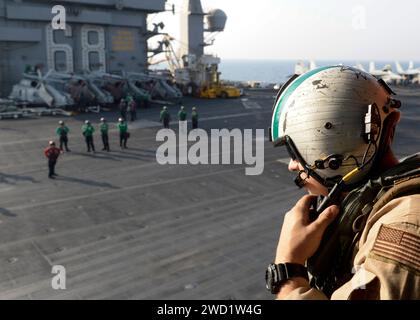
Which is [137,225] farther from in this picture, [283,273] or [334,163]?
[283,273]

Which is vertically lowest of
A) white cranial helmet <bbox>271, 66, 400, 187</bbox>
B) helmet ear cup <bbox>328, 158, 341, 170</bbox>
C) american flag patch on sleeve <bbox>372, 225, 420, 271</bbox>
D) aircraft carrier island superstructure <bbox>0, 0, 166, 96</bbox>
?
american flag patch on sleeve <bbox>372, 225, 420, 271</bbox>

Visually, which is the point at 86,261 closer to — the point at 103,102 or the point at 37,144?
the point at 37,144

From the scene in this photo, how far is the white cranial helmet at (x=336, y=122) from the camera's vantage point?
1869 mm

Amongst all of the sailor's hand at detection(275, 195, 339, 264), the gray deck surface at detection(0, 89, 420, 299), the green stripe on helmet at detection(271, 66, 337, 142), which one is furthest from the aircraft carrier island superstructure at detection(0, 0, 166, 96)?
the sailor's hand at detection(275, 195, 339, 264)

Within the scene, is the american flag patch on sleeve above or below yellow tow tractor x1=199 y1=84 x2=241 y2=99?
below

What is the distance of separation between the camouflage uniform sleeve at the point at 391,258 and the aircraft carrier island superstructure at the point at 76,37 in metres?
38.9

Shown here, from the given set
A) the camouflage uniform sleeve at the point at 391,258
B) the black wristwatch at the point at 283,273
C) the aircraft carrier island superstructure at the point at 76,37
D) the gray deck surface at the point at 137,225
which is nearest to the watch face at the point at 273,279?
the black wristwatch at the point at 283,273

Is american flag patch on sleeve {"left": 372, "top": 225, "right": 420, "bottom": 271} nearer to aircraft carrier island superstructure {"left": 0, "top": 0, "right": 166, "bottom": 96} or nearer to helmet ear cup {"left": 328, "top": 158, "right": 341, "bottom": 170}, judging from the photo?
helmet ear cup {"left": 328, "top": 158, "right": 341, "bottom": 170}

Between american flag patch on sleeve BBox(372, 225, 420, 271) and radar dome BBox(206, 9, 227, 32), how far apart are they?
54.9 meters

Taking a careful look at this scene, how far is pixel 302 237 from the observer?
166 centimetres

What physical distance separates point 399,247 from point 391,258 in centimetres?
4

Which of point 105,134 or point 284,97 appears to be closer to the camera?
point 284,97

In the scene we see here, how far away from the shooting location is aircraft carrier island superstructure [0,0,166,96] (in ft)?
117

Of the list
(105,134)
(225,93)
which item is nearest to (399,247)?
(105,134)
